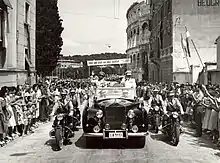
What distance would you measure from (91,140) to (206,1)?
27.3 meters

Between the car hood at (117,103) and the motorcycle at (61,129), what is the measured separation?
1.26m

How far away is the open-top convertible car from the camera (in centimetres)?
1011

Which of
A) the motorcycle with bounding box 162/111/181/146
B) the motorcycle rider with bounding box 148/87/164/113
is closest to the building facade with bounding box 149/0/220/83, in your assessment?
the motorcycle rider with bounding box 148/87/164/113

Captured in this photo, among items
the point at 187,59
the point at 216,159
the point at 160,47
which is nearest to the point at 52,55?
the point at 160,47

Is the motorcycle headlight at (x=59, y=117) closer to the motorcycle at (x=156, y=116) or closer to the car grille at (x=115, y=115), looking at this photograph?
the car grille at (x=115, y=115)

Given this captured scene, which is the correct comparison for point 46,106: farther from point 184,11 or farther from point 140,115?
point 184,11

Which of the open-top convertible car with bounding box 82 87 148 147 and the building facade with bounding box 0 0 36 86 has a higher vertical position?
the building facade with bounding box 0 0 36 86

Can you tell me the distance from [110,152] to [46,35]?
32770mm

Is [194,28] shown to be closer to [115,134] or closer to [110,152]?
[115,134]

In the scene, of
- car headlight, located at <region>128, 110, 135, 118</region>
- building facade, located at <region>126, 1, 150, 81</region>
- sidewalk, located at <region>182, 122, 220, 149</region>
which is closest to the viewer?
car headlight, located at <region>128, 110, 135, 118</region>

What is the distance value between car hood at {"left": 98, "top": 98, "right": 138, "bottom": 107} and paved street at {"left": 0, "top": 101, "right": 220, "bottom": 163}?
1273 millimetres

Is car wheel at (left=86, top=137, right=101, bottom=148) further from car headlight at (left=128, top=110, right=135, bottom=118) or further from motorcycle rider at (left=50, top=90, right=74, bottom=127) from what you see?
car headlight at (left=128, top=110, right=135, bottom=118)

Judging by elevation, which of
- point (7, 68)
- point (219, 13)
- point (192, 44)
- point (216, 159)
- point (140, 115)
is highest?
point (219, 13)

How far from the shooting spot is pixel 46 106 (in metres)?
17.4
